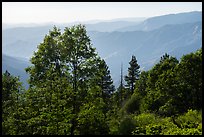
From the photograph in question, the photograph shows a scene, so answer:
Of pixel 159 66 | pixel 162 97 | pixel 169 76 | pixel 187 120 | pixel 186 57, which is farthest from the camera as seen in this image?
pixel 159 66

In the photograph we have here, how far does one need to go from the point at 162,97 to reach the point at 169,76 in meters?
Answer: 2.55

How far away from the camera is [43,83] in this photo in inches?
769

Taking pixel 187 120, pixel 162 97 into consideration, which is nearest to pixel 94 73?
pixel 187 120

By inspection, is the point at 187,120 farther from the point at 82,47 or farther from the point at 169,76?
the point at 169,76

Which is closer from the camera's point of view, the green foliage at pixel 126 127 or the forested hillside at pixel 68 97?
the green foliage at pixel 126 127

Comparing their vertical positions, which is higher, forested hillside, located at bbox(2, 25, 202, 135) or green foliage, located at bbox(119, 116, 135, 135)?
forested hillside, located at bbox(2, 25, 202, 135)

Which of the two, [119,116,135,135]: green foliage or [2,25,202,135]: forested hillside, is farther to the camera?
[2,25,202,135]: forested hillside

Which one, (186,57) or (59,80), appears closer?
(59,80)

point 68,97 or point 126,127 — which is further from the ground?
point 68,97

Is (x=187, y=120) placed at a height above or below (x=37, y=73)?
below

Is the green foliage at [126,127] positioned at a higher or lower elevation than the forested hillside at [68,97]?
lower

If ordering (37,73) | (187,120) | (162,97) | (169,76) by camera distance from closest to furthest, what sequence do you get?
(187,120) < (37,73) < (169,76) < (162,97)

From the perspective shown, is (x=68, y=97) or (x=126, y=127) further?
(x=68, y=97)

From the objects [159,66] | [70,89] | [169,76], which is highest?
[159,66]
